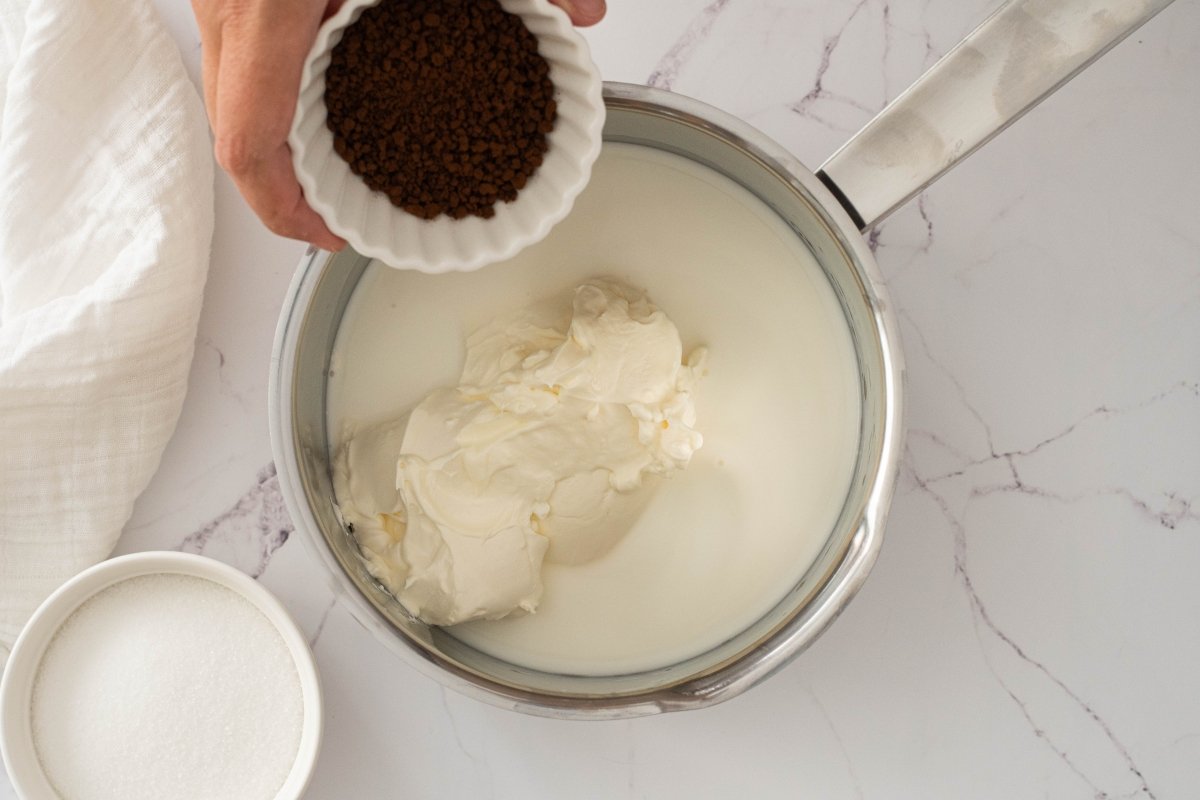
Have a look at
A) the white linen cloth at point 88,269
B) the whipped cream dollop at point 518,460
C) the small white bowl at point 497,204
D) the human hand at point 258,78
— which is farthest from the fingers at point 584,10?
the white linen cloth at point 88,269

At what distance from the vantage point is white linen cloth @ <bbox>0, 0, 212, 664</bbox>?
3.05 ft

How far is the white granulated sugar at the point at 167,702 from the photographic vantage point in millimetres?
926

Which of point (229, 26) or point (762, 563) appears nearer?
point (229, 26)

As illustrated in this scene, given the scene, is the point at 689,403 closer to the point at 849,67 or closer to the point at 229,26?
the point at 849,67

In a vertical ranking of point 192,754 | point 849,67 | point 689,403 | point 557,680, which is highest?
point 849,67

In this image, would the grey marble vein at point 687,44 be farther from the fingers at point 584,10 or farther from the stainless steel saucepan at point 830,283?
the fingers at point 584,10

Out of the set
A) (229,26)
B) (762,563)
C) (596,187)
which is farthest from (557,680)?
(229,26)

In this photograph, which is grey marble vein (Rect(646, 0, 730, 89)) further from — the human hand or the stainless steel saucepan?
the human hand

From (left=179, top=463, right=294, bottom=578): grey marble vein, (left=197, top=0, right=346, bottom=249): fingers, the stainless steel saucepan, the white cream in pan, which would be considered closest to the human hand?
(left=197, top=0, right=346, bottom=249): fingers

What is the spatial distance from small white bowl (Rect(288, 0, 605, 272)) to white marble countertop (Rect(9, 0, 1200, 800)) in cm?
28

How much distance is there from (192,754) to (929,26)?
106 cm

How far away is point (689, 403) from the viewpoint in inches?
37.1

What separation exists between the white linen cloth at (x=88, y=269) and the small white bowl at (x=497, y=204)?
0.31 m

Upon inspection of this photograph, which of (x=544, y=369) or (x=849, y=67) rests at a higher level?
(x=849, y=67)
